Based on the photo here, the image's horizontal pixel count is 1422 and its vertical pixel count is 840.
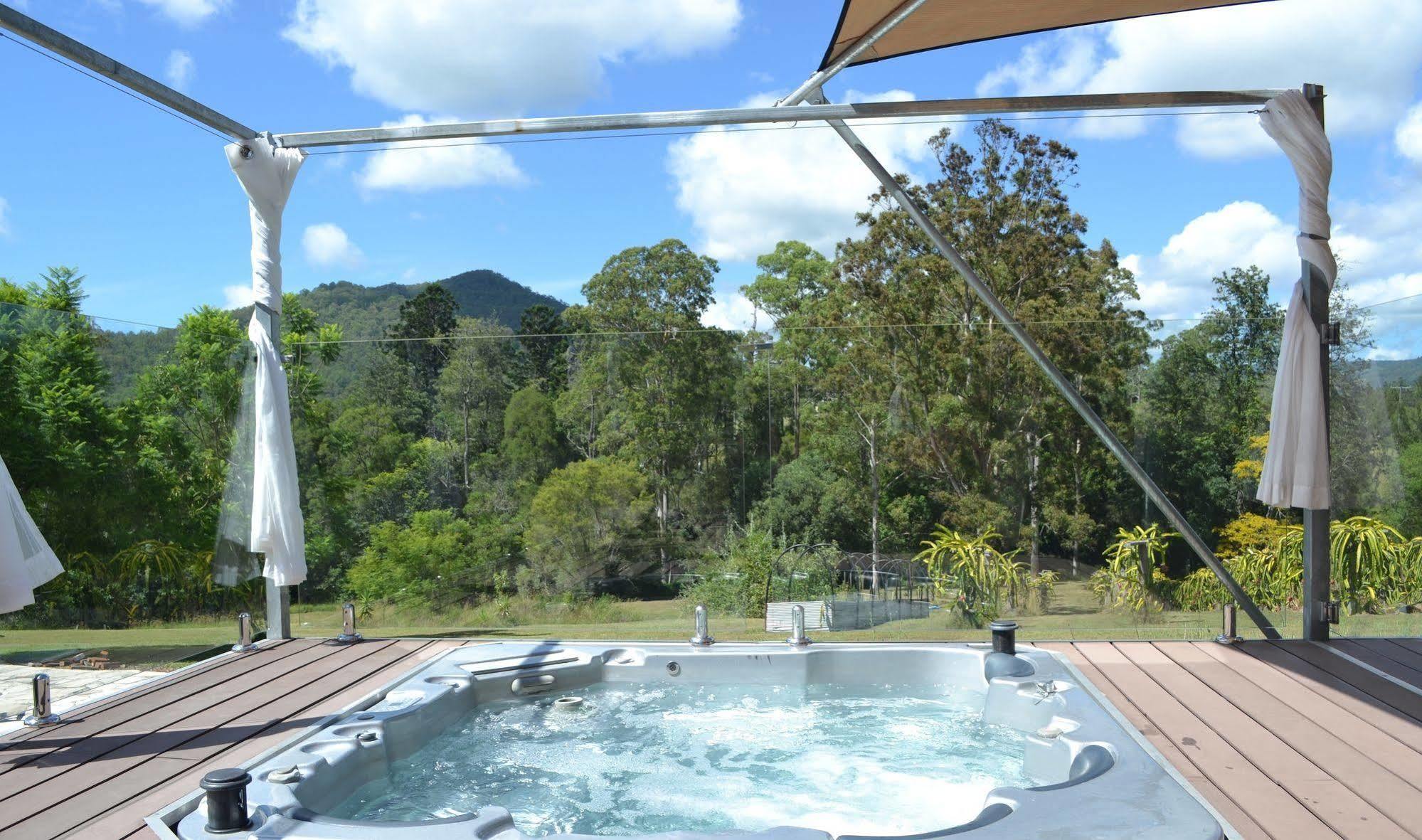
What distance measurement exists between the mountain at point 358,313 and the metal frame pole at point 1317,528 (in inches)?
196

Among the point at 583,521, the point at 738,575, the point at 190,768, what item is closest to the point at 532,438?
the point at 583,521

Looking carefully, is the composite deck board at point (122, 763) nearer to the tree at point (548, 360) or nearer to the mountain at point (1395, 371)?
the tree at point (548, 360)

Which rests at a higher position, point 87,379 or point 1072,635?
point 87,379

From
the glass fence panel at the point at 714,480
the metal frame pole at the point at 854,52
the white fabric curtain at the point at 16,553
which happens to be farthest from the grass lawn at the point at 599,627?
the metal frame pole at the point at 854,52

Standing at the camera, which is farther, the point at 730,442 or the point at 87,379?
the point at 730,442

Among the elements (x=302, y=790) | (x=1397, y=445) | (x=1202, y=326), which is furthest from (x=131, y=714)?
(x=1397, y=445)

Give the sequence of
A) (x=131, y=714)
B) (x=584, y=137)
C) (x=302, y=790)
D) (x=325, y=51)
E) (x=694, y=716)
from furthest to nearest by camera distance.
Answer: (x=325, y=51), (x=584, y=137), (x=694, y=716), (x=131, y=714), (x=302, y=790)

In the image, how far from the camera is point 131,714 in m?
3.68

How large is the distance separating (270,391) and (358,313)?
53.9 ft

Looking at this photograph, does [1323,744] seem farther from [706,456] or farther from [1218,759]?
[706,456]

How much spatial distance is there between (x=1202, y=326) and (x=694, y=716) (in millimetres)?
3398

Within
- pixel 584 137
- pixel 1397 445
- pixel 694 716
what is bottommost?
pixel 694 716

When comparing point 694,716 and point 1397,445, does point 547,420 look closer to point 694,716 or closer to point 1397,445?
point 694,716

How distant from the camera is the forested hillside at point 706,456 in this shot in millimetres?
5016
